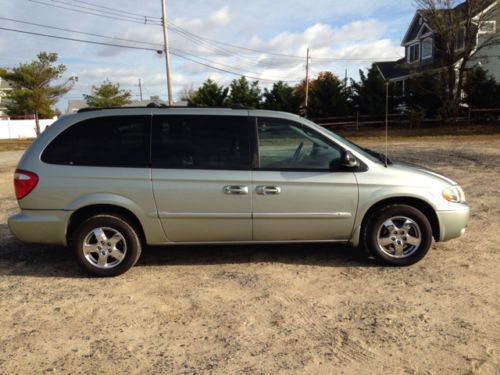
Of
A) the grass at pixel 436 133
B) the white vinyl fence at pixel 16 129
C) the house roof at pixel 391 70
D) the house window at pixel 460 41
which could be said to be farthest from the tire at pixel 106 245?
the white vinyl fence at pixel 16 129

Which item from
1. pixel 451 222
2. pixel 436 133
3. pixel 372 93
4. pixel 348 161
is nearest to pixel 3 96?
pixel 372 93

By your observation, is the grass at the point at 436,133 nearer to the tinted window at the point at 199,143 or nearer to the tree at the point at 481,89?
the tree at the point at 481,89

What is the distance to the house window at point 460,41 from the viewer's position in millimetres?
27650

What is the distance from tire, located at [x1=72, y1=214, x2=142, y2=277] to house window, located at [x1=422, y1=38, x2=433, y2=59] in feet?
121

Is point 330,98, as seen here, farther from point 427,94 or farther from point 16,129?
point 16,129

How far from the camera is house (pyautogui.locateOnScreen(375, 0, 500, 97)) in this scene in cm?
2705

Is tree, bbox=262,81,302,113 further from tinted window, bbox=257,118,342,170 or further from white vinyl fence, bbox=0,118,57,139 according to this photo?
tinted window, bbox=257,118,342,170

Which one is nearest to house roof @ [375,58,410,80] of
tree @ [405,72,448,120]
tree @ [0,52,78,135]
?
tree @ [405,72,448,120]

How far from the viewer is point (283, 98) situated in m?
30.9

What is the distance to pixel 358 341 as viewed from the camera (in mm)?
3332

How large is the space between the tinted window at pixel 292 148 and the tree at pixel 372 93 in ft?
86.3

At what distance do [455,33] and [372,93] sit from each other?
6027 millimetres

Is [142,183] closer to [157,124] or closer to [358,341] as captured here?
[157,124]

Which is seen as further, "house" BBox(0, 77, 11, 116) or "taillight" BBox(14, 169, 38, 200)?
"house" BBox(0, 77, 11, 116)
